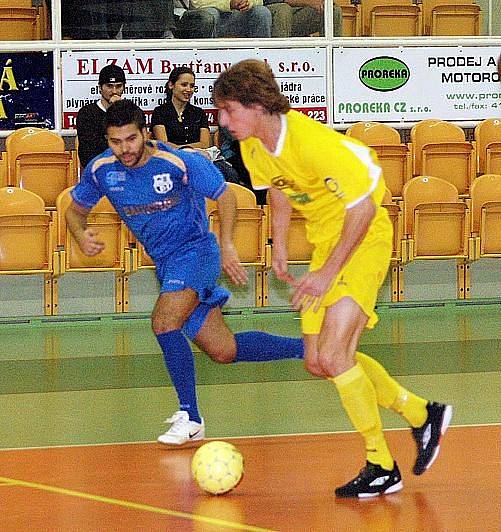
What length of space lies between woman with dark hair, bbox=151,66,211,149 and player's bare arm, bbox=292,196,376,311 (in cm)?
662

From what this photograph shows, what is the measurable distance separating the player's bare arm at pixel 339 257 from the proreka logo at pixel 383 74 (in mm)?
8309

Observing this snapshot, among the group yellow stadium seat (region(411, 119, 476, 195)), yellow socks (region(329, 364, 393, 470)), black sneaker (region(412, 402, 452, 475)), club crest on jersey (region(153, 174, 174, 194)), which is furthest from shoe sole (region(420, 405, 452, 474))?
yellow stadium seat (region(411, 119, 476, 195))

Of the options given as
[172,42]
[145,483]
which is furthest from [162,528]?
[172,42]

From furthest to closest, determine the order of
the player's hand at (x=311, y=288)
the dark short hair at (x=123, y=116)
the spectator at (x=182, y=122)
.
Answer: the spectator at (x=182, y=122) → the dark short hair at (x=123, y=116) → the player's hand at (x=311, y=288)

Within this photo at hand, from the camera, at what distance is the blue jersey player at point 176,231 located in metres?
6.52

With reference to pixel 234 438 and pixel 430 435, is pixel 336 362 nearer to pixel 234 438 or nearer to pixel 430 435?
pixel 430 435

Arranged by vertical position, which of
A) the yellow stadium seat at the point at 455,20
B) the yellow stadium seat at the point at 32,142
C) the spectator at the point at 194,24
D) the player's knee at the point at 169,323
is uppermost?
the yellow stadium seat at the point at 455,20

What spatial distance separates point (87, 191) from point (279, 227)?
1.45 m

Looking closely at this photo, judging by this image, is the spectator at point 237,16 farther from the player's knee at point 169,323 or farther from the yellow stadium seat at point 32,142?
the player's knee at point 169,323

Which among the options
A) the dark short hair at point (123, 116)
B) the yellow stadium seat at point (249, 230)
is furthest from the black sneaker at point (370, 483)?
the yellow stadium seat at point (249, 230)

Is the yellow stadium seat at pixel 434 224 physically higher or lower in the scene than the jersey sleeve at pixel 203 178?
lower

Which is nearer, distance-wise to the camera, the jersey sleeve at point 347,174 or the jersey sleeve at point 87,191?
the jersey sleeve at point 347,174

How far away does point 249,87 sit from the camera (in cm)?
507

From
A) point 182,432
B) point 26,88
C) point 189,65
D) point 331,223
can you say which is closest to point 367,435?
point 331,223
